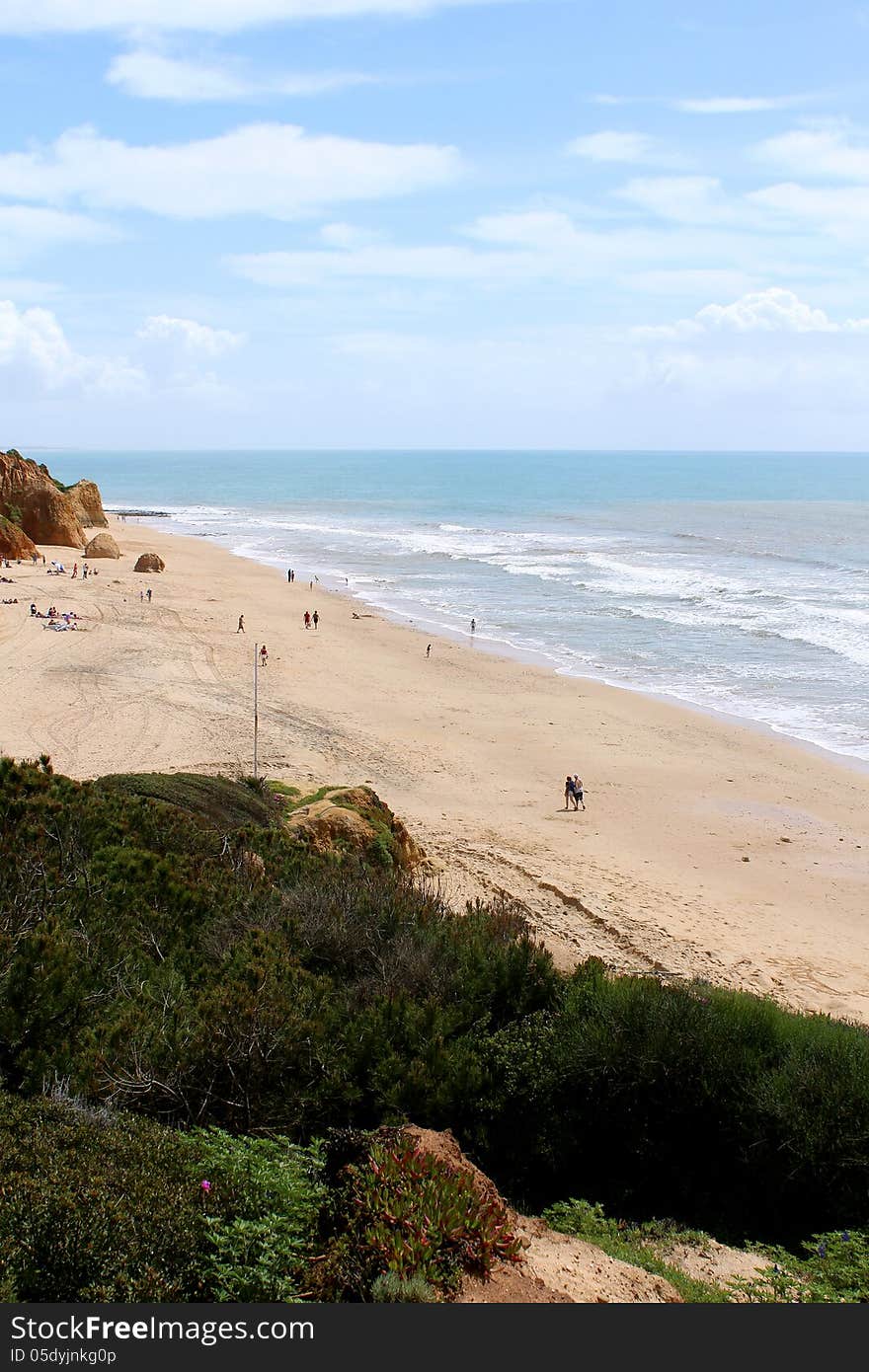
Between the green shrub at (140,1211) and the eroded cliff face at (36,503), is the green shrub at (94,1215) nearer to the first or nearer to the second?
the green shrub at (140,1211)

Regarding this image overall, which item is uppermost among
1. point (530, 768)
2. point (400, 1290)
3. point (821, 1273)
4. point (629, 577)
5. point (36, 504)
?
point (36, 504)

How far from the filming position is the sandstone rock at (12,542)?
5006 cm

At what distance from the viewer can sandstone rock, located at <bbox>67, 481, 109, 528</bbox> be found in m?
66.9

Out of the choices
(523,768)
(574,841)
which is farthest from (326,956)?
(523,768)

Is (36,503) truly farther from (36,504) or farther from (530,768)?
(530,768)

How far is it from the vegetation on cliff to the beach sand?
4.70 meters

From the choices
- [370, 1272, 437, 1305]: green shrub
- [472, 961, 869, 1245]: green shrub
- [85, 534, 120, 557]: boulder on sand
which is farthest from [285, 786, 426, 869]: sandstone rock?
[85, 534, 120, 557]: boulder on sand

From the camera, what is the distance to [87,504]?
6800cm

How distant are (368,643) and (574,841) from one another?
62.0 feet

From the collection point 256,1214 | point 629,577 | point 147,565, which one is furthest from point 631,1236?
point 629,577

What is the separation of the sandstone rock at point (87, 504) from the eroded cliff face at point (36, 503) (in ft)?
25.2

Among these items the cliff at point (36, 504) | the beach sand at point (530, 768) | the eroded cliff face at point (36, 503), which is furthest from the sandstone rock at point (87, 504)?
the beach sand at point (530, 768)

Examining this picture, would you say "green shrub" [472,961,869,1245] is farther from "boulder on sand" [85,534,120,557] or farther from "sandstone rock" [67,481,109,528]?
"sandstone rock" [67,481,109,528]

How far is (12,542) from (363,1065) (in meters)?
48.6
